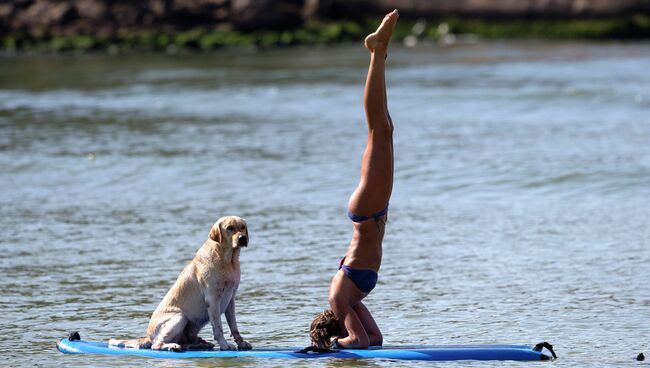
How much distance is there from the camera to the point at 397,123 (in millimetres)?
24078

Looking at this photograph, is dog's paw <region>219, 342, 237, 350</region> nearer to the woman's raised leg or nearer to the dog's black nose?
the dog's black nose

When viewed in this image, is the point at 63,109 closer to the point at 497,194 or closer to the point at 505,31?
the point at 497,194

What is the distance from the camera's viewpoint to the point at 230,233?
886cm

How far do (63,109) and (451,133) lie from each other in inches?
381

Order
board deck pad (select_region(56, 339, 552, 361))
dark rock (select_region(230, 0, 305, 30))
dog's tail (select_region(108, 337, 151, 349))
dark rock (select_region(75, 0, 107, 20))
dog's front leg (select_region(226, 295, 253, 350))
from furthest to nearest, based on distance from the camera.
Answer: dark rock (select_region(75, 0, 107, 20)) → dark rock (select_region(230, 0, 305, 30)) → dog's tail (select_region(108, 337, 151, 349)) → dog's front leg (select_region(226, 295, 253, 350)) → board deck pad (select_region(56, 339, 552, 361))

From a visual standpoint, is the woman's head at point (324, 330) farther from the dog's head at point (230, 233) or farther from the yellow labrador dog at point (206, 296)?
the dog's head at point (230, 233)

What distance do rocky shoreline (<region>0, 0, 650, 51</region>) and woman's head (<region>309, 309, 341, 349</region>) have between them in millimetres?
36286

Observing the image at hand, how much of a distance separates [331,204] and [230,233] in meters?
7.24

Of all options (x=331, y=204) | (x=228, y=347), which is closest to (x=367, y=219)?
(x=228, y=347)

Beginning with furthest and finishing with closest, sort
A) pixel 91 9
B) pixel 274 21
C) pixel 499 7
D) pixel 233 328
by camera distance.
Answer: pixel 91 9
pixel 274 21
pixel 499 7
pixel 233 328

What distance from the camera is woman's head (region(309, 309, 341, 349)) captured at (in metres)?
9.05

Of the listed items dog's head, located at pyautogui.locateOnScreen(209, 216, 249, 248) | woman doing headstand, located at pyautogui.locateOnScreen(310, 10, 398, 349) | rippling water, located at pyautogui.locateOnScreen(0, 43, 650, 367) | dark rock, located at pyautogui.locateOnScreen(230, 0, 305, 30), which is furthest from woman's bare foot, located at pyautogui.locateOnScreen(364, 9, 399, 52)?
dark rock, located at pyautogui.locateOnScreen(230, 0, 305, 30)

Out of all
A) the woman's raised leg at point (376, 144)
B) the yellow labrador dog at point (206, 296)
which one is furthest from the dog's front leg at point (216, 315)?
the woman's raised leg at point (376, 144)

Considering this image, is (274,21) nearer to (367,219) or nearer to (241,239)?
(367,219)
